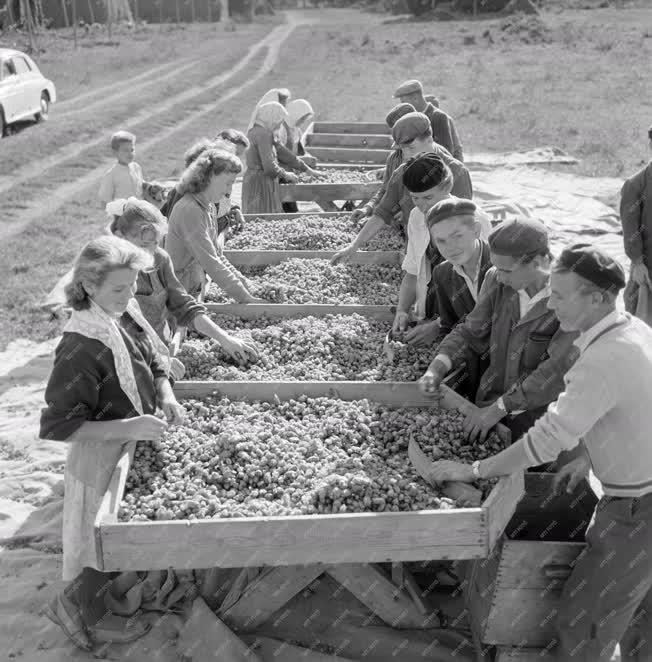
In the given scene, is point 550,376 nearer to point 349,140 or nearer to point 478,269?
point 478,269

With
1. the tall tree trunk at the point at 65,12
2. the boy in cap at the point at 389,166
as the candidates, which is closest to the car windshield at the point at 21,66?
the boy in cap at the point at 389,166

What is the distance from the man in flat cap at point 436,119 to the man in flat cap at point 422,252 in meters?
3.28

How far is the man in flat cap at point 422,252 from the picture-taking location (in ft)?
16.1

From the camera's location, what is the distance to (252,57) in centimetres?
3812

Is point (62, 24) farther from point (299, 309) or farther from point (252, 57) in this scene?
point (299, 309)

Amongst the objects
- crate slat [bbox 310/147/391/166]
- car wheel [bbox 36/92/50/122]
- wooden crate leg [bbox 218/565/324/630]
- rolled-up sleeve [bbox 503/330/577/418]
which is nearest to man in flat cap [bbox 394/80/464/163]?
crate slat [bbox 310/147/391/166]

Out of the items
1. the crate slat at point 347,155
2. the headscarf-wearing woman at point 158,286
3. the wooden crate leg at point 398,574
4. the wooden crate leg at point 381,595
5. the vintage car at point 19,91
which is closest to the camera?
the wooden crate leg at point 381,595

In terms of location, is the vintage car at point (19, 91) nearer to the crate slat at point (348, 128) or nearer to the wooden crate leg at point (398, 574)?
the crate slat at point (348, 128)

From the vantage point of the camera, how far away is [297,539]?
328 centimetres

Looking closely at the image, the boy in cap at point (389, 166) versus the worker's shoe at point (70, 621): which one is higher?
the boy in cap at point (389, 166)

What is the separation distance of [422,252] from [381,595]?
2.38m

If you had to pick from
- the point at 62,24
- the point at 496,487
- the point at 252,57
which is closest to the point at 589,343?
the point at 496,487

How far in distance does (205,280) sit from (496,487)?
3.50m

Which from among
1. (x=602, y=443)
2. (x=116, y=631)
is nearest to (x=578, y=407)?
(x=602, y=443)
